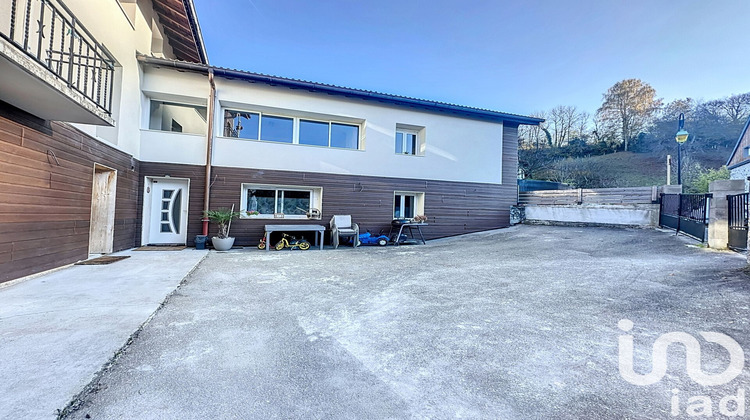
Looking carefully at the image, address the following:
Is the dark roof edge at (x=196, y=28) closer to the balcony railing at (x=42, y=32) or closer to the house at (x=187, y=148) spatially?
the house at (x=187, y=148)

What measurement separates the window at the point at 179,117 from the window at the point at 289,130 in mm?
722

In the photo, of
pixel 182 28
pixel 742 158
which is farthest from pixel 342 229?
pixel 742 158

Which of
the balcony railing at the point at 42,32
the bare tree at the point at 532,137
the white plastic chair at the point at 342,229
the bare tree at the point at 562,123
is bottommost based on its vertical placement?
the white plastic chair at the point at 342,229

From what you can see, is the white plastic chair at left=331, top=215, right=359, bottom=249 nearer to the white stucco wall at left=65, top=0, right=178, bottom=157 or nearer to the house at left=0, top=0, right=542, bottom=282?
the house at left=0, top=0, right=542, bottom=282

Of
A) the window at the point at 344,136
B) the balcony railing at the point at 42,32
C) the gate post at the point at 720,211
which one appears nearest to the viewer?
the balcony railing at the point at 42,32

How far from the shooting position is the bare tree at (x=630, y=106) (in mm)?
23734

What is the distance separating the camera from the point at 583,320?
2.96 m

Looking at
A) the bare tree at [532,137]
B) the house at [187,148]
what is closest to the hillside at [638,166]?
the bare tree at [532,137]

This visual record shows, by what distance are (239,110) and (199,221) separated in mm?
3624

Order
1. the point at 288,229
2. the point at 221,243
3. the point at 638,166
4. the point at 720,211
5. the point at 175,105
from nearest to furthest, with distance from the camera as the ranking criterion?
the point at 720,211 → the point at 221,243 → the point at 288,229 → the point at 175,105 → the point at 638,166

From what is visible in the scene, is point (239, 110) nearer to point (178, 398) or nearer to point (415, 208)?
point (415, 208)

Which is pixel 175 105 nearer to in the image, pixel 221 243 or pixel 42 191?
pixel 221 243

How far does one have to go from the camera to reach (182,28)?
366 inches

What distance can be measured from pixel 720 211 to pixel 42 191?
1214 cm
